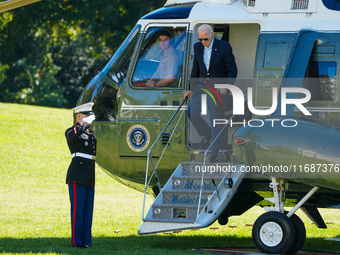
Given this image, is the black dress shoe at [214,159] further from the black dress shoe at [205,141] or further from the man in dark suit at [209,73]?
the black dress shoe at [205,141]

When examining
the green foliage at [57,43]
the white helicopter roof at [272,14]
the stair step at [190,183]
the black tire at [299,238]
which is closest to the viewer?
the black tire at [299,238]

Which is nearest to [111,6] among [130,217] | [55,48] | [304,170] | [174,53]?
[55,48]

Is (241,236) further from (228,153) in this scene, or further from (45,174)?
(45,174)

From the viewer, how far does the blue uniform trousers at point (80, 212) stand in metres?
7.04

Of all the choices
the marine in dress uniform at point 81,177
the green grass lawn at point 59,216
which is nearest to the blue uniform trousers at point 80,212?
the marine in dress uniform at point 81,177

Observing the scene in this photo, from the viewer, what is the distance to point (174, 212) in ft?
22.5

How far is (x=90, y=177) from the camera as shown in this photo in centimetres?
714

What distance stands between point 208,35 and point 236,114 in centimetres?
116

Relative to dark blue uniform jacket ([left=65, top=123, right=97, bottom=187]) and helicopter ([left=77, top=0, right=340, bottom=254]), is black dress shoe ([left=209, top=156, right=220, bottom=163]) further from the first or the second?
dark blue uniform jacket ([left=65, top=123, right=97, bottom=187])

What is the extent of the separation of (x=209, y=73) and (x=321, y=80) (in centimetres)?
149

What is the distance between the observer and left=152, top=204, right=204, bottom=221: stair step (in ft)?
22.1

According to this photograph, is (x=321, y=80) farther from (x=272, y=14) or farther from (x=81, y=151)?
(x=81, y=151)

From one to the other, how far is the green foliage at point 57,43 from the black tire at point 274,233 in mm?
21304

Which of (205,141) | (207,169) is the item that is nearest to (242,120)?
(205,141)
